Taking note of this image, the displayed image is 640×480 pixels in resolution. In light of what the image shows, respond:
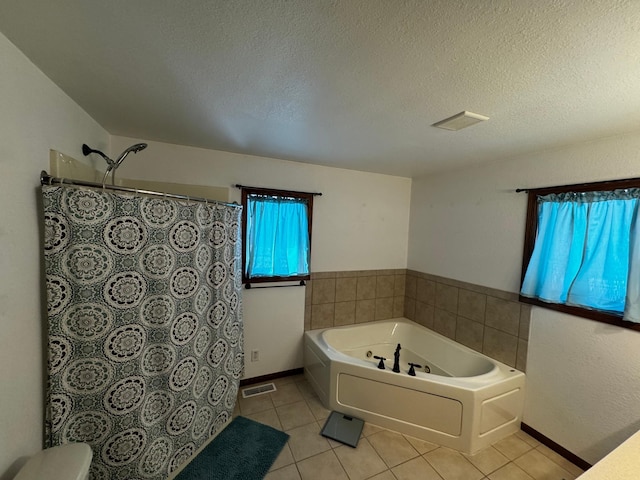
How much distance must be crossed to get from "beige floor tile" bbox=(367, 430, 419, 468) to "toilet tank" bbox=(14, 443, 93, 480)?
1.70m

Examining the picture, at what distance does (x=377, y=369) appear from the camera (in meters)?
2.06

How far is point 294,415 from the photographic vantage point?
217 centimetres

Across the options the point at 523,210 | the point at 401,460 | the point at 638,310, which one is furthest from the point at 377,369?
the point at 523,210

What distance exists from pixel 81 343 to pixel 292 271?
5.55 feet

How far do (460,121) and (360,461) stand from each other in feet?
7.56

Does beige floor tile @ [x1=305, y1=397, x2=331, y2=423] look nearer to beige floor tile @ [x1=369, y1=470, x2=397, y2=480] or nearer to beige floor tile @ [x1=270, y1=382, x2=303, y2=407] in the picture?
beige floor tile @ [x1=270, y1=382, x2=303, y2=407]

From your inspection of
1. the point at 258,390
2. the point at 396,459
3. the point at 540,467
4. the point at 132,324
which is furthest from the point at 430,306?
the point at 132,324

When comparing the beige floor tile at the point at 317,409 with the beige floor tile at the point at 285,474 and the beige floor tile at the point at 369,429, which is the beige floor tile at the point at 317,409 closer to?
the beige floor tile at the point at 369,429

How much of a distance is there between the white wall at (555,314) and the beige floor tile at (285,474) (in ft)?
6.17

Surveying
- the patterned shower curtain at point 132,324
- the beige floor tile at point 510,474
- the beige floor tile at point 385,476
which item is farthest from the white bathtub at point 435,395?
the patterned shower curtain at point 132,324

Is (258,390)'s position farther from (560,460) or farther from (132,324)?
(560,460)

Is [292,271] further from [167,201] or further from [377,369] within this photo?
[167,201]

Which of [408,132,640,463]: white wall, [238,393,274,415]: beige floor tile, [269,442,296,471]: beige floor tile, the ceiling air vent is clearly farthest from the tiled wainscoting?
the ceiling air vent

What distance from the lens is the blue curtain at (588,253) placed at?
1574mm
